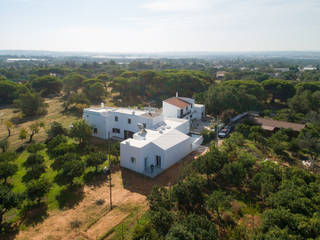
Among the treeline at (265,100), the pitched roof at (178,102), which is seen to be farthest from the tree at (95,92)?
the treeline at (265,100)

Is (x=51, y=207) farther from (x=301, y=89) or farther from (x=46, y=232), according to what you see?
(x=301, y=89)

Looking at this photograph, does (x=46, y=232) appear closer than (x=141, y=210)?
Yes

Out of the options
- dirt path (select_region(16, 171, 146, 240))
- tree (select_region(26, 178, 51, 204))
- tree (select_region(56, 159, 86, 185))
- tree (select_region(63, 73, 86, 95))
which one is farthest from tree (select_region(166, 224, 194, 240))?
tree (select_region(63, 73, 86, 95))

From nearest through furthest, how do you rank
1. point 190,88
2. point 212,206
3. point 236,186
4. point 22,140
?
point 212,206 < point 236,186 < point 22,140 < point 190,88

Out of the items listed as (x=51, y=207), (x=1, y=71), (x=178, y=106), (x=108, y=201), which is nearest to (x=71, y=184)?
(x=51, y=207)

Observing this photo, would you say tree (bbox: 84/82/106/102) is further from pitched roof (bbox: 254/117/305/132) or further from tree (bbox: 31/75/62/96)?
pitched roof (bbox: 254/117/305/132)
